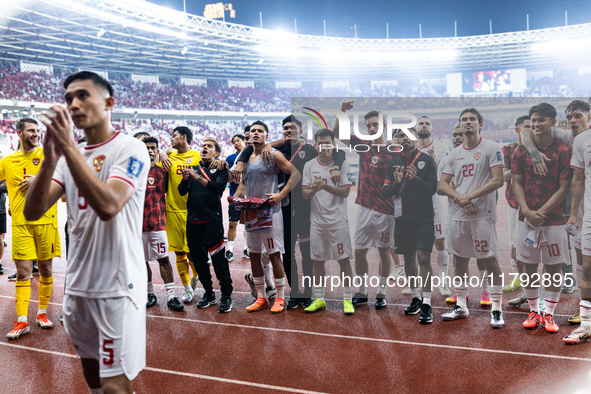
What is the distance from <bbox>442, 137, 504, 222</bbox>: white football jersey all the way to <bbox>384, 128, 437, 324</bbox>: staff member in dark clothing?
12.2 inches

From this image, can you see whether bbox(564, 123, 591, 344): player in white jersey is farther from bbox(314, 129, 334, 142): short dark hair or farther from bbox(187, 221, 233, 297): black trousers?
bbox(187, 221, 233, 297): black trousers

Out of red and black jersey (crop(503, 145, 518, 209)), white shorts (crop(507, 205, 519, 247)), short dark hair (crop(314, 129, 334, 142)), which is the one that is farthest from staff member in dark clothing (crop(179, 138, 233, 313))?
white shorts (crop(507, 205, 519, 247))

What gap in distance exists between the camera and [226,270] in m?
5.77

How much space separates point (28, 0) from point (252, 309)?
2617 centimetres

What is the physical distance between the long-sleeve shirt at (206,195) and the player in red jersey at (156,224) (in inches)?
16.9

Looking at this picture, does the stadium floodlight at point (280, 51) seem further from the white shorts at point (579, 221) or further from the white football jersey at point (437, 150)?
the white shorts at point (579, 221)

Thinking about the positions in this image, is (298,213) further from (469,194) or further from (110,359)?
(110,359)

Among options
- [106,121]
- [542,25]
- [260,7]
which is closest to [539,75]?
[542,25]

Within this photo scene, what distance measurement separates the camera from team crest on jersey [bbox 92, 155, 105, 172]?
7.18ft

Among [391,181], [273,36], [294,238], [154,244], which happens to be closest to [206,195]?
[154,244]

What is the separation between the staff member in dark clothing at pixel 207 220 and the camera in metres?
5.65

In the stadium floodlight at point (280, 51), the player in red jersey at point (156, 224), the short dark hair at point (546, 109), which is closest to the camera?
the short dark hair at point (546, 109)

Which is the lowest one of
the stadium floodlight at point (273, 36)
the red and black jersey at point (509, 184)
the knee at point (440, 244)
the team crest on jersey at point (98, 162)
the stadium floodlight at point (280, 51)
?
the knee at point (440, 244)

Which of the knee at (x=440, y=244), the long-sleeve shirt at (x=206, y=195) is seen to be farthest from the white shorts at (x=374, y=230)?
the long-sleeve shirt at (x=206, y=195)
